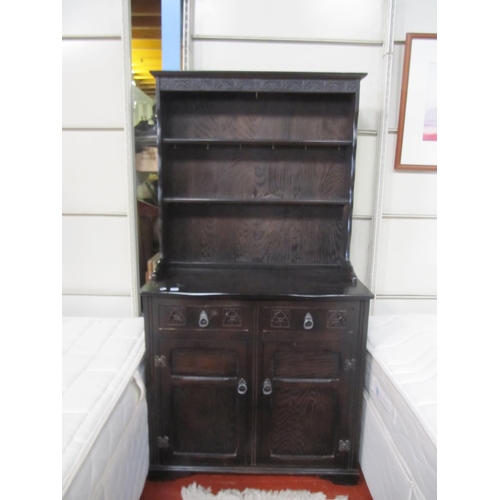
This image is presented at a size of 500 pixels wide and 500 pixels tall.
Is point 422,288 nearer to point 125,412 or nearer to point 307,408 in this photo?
point 307,408

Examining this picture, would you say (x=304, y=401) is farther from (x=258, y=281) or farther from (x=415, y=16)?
(x=415, y=16)

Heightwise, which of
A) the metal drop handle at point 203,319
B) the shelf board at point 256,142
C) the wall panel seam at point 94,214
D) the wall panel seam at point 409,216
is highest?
the shelf board at point 256,142

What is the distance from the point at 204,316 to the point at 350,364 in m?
0.68

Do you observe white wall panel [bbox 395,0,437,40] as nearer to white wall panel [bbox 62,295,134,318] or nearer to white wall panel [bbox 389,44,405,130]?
white wall panel [bbox 389,44,405,130]

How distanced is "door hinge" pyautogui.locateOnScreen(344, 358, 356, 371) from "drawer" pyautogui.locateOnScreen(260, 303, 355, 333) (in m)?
0.14

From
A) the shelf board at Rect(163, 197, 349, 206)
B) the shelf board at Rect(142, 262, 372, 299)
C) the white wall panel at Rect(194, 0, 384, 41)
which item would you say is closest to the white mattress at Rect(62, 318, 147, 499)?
the shelf board at Rect(142, 262, 372, 299)

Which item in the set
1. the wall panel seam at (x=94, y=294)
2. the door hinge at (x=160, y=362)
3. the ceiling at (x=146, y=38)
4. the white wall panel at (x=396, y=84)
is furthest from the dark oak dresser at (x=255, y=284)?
the ceiling at (x=146, y=38)

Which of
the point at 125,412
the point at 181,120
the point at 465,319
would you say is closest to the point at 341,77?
the point at 181,120

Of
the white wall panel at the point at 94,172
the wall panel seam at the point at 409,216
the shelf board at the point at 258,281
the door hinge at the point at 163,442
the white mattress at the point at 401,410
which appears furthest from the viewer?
the wall panel seam at the point at 409,216

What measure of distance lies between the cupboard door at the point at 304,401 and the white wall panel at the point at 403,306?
0.59 meters

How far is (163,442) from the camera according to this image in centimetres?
159

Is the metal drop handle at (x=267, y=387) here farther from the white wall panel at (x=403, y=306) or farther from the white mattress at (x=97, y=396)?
the white wall panel at (x=403, y=306)

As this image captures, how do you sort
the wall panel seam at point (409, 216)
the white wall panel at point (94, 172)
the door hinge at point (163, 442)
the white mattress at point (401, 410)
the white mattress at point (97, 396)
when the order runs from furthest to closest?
the wall panel seam at point (409, 216)
the white wall panel at point (94, 172)
the door hinge at point (163, 442)
the white mattress at point (401, 410)
the white mattress at point (97, 396)

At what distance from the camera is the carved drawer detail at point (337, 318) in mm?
1481
